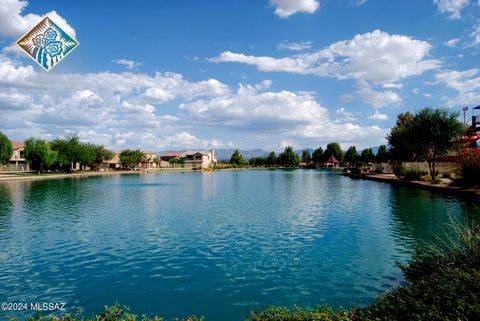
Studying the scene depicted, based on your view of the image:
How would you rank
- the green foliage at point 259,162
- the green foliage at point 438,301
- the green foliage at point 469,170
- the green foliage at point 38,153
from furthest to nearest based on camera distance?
the green foliage at point 259,162 → the green foliage at point 38,153 → the green foliage at point 469,170 → the green foliage at point 438,301

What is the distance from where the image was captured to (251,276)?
11453 millimetres

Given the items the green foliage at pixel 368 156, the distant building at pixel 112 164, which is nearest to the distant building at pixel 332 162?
the green foliage at pixel 368 156

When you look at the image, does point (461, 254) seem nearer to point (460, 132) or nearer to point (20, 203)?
point (20, 203)

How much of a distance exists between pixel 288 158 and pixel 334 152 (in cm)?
2121

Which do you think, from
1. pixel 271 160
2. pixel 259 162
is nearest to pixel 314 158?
pixel 271 160

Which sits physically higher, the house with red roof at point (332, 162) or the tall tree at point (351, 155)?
the tall tree at point (351, 155)

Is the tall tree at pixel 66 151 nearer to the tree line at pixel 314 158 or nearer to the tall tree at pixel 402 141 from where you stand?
the tall tree at pixel 402 141

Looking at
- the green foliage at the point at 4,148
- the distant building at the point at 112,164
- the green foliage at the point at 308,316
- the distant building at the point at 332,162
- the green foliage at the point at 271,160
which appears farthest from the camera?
the green foliage at the point at 271,160

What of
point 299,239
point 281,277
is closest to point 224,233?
point 299,239

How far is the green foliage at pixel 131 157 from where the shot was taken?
12200cm

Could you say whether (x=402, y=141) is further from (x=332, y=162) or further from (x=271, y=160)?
(x=271, y=160)

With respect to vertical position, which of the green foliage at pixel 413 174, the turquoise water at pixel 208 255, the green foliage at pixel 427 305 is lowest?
the turquoise water at pixel 208 255

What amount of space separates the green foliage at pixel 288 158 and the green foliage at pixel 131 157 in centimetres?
6800
